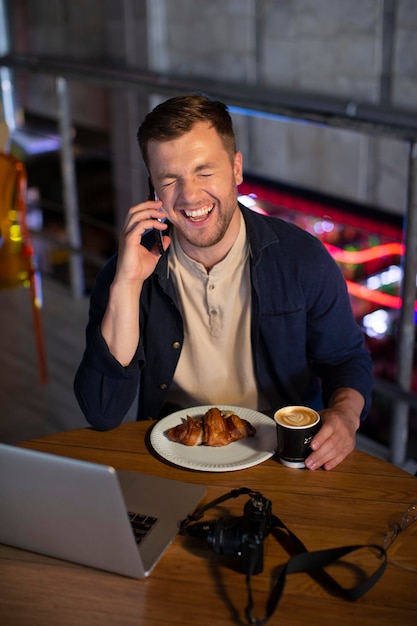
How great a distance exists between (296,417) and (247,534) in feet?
0.87

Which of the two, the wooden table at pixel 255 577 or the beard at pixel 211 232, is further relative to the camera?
the beard at pixel 211 232

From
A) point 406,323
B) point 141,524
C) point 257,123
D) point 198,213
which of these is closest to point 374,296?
point 257,123

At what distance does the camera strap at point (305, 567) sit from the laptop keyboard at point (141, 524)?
5 cm

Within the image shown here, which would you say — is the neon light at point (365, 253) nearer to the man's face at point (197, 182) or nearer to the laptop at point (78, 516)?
the man's face at point (197, 182)

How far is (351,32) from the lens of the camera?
14.0 ft

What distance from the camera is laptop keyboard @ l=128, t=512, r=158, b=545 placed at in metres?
1.13

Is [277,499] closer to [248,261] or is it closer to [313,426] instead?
[313,426]

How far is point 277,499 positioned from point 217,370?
1.47 feet

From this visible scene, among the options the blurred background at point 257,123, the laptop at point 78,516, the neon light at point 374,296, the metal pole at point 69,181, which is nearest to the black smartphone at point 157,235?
the laptop at point 78,516

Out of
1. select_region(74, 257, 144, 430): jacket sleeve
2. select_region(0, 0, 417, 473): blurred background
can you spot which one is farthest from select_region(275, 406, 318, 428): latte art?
select_region(0, 0, 417, 473): blurred background

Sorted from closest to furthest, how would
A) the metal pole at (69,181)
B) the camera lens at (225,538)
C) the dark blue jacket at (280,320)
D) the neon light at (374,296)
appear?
the camera lens at (225,538), the dark blue jacket at (280,320), the metal pole at (69,181), the neon light at (374,296)

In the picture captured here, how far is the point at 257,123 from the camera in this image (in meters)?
4.96

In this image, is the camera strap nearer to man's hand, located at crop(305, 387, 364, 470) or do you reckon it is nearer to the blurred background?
man's hand, located at crop(305, 387, 364, 470)

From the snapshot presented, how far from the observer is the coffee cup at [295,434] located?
125cm
